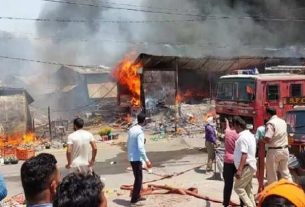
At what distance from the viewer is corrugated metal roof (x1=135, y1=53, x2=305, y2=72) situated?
77.4ft

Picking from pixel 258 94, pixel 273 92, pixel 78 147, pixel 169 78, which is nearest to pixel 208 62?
pixel 169 78

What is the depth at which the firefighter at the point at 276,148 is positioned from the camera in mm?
8055

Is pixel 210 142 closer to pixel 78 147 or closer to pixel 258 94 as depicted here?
pixel 258 94

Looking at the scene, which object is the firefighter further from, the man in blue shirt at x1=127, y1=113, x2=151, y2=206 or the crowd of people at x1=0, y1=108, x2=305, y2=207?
the man in blue shirt at x1=127, y1=113, x2=151, y2=206

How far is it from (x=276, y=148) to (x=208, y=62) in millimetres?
17325

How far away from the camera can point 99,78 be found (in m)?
36.1

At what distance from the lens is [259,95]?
1373cm

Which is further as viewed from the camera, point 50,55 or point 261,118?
point 50,55

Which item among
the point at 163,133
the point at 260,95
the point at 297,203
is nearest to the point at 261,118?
the point at 260,95

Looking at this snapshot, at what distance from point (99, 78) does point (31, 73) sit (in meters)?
7.56

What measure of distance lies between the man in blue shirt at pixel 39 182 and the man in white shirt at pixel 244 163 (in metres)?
4.25

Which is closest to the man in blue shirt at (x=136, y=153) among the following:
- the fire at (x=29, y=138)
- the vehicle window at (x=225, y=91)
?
the vehicle window at (x=225, y=91)

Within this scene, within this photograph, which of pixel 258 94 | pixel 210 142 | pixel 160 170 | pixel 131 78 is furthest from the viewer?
pixel 131 78

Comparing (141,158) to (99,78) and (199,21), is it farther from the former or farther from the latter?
(199,21)
